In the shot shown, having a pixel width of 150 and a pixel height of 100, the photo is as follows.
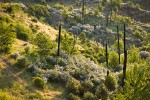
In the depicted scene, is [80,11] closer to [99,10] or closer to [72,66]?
[99,10]

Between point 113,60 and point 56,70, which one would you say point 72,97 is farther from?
point 113,60

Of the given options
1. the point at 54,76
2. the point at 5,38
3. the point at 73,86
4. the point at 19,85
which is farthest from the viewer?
the point at 5,38

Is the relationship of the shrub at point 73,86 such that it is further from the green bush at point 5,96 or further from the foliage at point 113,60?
the foliage at point 113,60

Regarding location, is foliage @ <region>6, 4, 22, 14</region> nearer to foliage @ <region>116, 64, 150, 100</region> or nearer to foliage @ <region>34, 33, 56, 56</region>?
foliage @ <region>34, 33, 56, 56</region>

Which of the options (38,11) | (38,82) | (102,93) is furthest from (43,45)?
(38,11)

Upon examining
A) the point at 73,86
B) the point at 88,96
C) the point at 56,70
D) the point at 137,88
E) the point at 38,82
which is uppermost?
the point at 137,88

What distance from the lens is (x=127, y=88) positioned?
111ft

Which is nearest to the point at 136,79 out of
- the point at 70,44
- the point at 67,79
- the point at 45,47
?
the point at 67,79

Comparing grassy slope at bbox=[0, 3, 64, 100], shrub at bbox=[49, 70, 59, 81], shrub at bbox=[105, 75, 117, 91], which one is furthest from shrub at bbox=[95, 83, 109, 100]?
shrub at bbox=[49, 70, 59, 81]

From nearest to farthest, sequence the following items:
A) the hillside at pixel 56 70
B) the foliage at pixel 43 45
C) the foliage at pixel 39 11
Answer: the hillside at pixel 56 70 → the foliage at pixel 43 45 → the foliage at pixel 39 11

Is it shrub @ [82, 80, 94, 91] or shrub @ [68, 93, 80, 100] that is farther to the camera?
shrub @ [82, 80, 94, 91]

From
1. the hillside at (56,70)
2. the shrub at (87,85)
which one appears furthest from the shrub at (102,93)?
the shrub at (87,85)

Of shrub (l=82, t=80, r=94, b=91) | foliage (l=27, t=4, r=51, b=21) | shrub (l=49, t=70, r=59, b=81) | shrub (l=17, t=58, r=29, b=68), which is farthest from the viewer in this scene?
foliage (l=27, t=4, r=51, b=21)

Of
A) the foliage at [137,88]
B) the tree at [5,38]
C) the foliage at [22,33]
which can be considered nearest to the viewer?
the foliage at [137,88]
